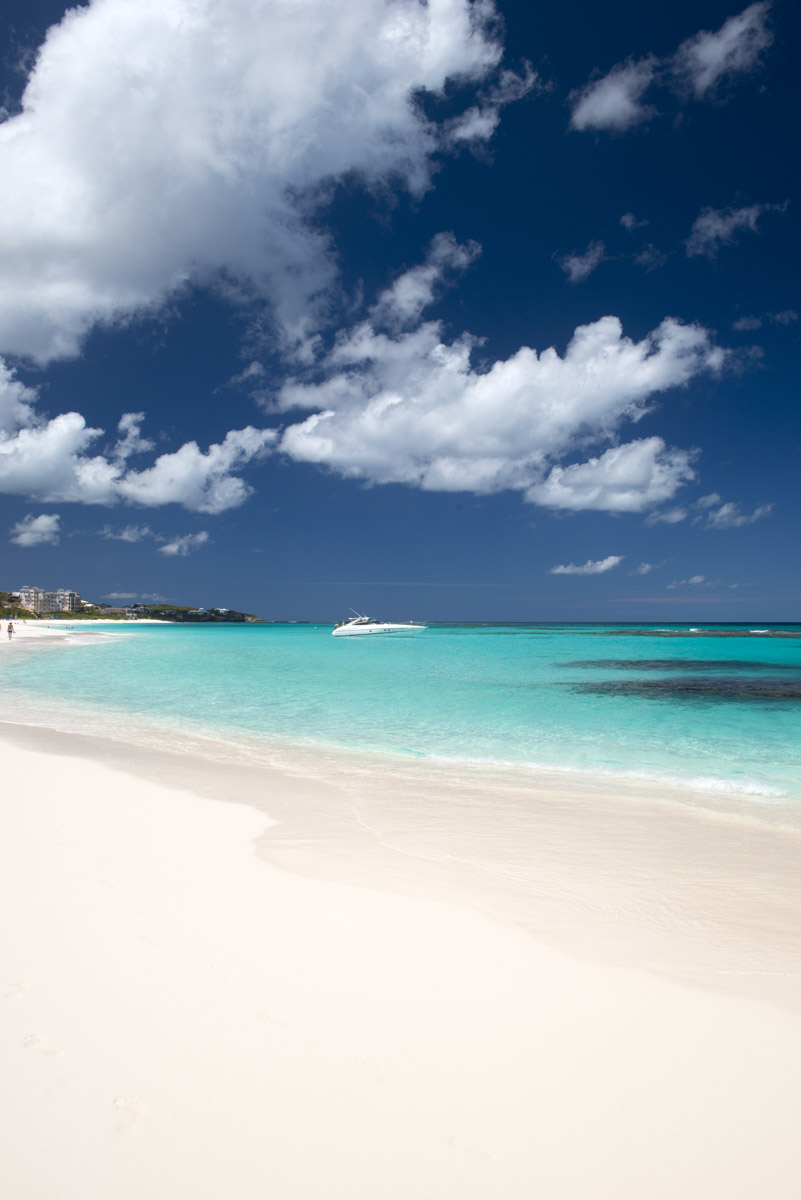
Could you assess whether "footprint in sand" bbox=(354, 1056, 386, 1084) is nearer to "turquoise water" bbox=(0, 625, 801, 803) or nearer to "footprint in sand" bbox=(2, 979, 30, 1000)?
"footprint in sand" bbox=(2, 979, 30, 1000)

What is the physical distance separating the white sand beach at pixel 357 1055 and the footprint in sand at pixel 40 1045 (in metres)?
0.01

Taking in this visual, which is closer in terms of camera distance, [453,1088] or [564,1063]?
[453,1088]

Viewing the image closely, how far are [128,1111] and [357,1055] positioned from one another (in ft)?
3.47

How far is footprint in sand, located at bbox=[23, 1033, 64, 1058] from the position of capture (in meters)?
2.98

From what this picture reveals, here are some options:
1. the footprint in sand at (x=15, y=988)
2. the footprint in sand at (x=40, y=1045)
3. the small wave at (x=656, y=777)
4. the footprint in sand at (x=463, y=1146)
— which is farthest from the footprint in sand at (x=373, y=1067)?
the small wave at (x=656, y=777)

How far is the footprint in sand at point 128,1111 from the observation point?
102 inches

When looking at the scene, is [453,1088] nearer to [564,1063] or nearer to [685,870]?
[564,1063]

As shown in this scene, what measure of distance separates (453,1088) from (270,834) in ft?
13.6

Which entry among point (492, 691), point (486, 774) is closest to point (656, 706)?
point (492, 691)

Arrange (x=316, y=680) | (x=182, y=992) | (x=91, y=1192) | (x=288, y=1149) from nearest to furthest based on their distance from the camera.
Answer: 1. (x=91, y=1192)
2. (x=288, y=1149)
3. (x=182, y=992)
4. (x=316, y=680)

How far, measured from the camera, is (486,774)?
33.6 ft

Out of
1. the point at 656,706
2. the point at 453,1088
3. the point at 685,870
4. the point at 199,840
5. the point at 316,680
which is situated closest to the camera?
the point at 453,1088

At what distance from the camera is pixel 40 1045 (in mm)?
3031

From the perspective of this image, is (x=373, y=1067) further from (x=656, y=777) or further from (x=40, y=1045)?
(x=656, y=777)
